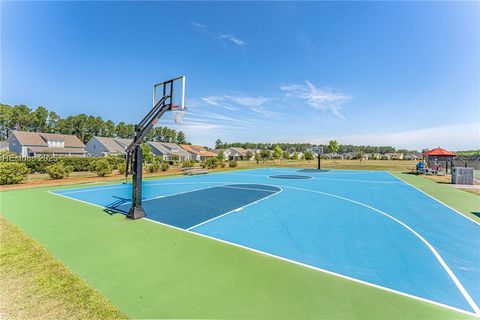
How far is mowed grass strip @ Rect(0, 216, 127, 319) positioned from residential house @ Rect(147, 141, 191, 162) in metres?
51.6

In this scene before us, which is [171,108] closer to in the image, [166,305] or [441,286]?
[166,305]

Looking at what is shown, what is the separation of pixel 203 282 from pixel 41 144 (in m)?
51.8

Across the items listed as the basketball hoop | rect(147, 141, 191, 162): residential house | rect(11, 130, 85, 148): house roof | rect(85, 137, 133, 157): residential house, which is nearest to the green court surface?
the basketball hoop

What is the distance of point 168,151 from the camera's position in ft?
195

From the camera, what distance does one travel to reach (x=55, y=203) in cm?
1014

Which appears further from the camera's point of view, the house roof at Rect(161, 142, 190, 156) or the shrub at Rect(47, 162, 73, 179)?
the house roof at Rect(161, 142, 190, 156)

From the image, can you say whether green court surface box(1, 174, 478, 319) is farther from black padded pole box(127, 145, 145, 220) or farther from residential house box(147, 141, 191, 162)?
residential house box(147, 141, 191, 162)

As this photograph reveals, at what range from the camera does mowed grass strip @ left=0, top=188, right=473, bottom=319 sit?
131 inches

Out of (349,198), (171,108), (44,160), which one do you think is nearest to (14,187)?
(44,160)

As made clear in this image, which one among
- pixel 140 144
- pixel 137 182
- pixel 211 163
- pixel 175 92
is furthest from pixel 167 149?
pixel 137 182

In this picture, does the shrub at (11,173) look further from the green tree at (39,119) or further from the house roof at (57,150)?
the green tree at (39,119)

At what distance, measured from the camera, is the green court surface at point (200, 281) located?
334cm

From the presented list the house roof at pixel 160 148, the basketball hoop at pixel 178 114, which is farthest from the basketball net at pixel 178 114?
the house roof at pixel 160 148

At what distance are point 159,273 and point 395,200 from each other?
11.6m
